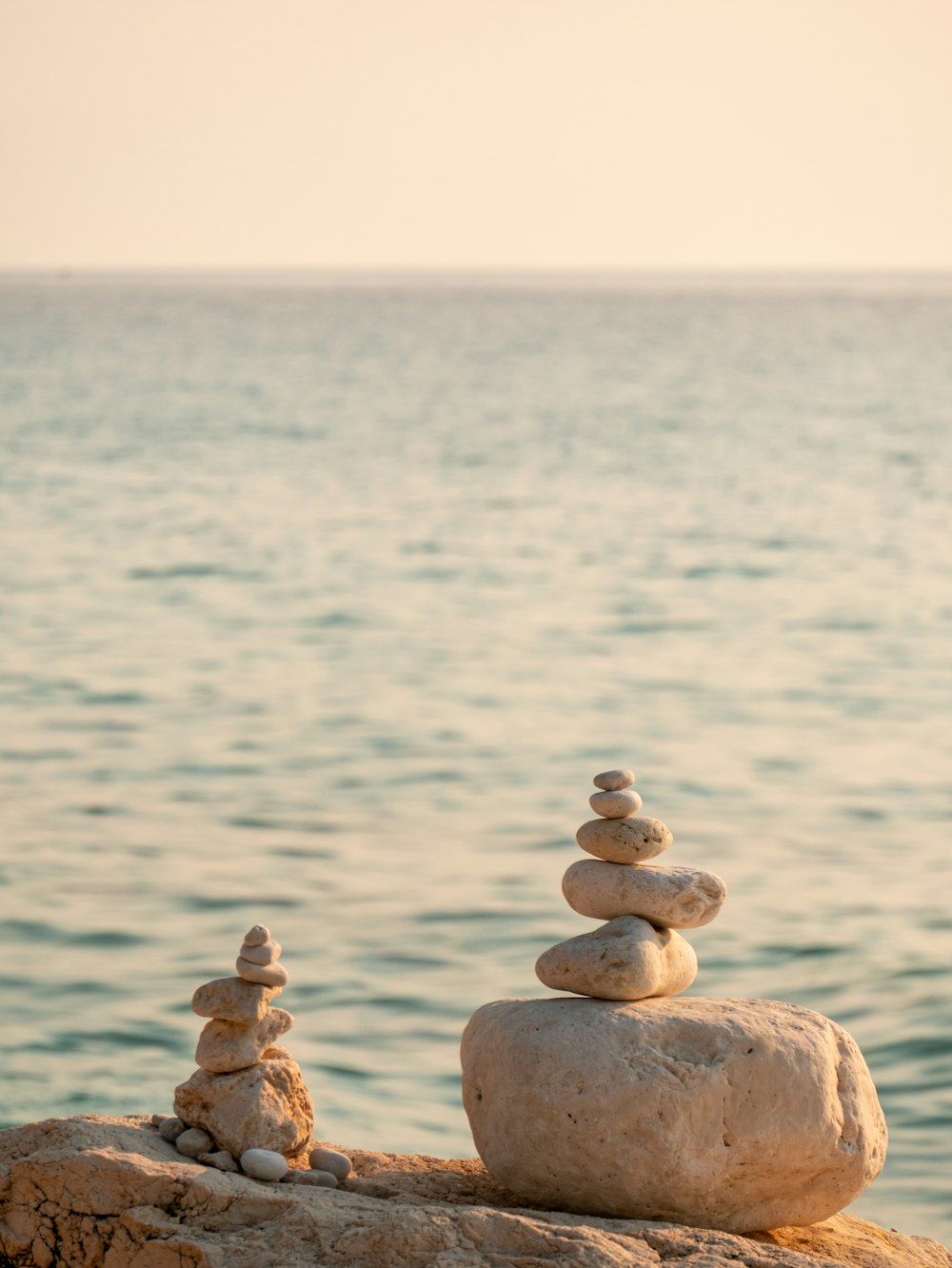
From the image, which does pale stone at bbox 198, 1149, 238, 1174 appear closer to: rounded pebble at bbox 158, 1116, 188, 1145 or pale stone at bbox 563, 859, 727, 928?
rounded pebble at bbox 158, 1116, 188, 1145

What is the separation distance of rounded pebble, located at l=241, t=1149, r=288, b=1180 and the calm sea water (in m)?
3.28

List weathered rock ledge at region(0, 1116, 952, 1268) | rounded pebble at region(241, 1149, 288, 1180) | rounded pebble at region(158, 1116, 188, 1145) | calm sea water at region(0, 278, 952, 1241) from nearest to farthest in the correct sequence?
weathered rock ledge at region(0, 1116, 952, 1268) < rounded pebble at region(241, 1149, 288, 1180) < rounded pebble at region(158, 1116, 188, 1145) < calm sea water at region(0, 278, 952, 1241)

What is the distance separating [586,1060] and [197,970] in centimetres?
560

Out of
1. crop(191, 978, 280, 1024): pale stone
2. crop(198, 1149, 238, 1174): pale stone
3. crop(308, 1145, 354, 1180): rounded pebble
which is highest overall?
crop(191, 978, 280, 1024): pale stone

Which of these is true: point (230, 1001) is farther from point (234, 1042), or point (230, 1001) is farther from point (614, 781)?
point (614, 781)

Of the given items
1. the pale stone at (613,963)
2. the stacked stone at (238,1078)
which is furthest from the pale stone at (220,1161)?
the pale stone at (613,963)

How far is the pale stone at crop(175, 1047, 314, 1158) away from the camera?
5.34 meters

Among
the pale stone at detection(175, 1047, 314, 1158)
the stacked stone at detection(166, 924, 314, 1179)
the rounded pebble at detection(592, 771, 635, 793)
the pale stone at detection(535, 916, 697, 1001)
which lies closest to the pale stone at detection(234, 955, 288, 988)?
the stacked stone at detection(166, 924, 314, 1179)

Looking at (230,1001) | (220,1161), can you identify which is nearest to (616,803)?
(230,1001)

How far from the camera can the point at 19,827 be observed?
12.8 m

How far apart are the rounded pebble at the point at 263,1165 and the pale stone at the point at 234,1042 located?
237 mm

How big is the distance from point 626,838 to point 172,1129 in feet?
4.69

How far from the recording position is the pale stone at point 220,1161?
17.3ft

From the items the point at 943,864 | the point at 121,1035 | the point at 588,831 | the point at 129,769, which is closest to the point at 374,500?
the point at 129,769
